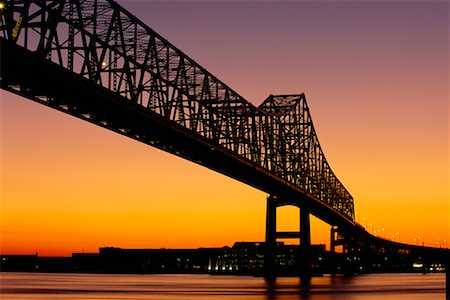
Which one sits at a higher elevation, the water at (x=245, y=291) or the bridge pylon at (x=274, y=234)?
the bridge pylon at (x=274, y=234)

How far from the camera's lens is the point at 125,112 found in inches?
1816

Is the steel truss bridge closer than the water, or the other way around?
the steel truss bridge

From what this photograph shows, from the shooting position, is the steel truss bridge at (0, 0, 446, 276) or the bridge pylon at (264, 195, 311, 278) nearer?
the steel truss bridge at (0, 0, 446, 276)

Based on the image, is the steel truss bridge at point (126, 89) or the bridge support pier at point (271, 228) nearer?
the steel truss bridge at point (126, 89)

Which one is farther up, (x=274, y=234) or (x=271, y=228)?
(x=271, y=228)

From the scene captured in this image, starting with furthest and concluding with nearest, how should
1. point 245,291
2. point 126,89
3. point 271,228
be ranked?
point 271,228 → point 245,291 → point 126,89

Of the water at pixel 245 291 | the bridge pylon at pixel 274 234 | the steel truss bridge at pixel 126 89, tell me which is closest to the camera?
the steel truss bridge at pixel 126 89

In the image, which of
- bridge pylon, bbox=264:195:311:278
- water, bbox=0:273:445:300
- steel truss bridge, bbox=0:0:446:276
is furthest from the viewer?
bridge pylon, bbox=264:195:311:278

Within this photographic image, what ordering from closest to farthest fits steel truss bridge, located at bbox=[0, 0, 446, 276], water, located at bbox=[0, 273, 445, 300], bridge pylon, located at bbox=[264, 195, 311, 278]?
steel truss bridge, located at bbox=[0, 0, 446, 276]
water, located at bbox=[0, 273, 445, 300]
bridge pylon, located at bbox=[264, 195, 311, 278]

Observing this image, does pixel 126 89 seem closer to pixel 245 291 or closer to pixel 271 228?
pixel 245 291

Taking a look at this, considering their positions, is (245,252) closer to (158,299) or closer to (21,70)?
(158,299)

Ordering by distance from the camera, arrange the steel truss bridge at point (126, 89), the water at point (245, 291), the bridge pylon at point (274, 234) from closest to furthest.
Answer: the steel truss bridge at point (126, 89) < the water at point (245, 291) < the bridge pylon at point (274, 234)

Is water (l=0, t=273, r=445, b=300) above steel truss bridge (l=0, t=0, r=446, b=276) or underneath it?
underneath

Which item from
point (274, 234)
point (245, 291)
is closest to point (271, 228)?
point (274, 234)
